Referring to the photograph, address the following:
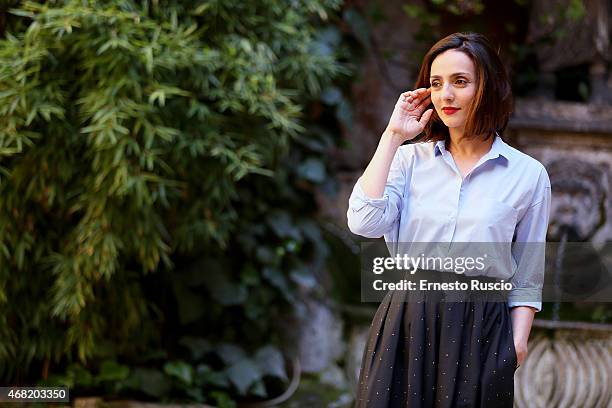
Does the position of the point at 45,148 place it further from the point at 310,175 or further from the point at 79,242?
the point at 310,175

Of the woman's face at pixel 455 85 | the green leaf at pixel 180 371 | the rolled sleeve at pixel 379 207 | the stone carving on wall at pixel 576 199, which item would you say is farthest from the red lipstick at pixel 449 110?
the stone carving on wall at pixel 576 199

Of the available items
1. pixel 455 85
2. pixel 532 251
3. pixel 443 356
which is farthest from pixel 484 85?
pixel 443 356

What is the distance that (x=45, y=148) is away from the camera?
285cm

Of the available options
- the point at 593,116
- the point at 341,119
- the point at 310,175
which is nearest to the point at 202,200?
the point at 310,175

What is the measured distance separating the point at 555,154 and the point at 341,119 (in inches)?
39.5

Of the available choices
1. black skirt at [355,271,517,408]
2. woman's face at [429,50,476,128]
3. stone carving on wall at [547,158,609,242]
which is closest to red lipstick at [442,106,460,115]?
woman's face at [429,50,476,128]

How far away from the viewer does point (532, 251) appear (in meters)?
1.50

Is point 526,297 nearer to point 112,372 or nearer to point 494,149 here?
point 494,149

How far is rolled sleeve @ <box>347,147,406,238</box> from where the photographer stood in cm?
144

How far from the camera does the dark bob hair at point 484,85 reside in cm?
144

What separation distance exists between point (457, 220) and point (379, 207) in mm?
142

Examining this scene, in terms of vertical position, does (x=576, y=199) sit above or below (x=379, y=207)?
above

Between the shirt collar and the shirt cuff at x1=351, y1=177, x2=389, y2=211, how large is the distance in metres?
0.15

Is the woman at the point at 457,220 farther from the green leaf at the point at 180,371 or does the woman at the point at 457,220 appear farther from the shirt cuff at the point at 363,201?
the green leaf at the point at 180,371
